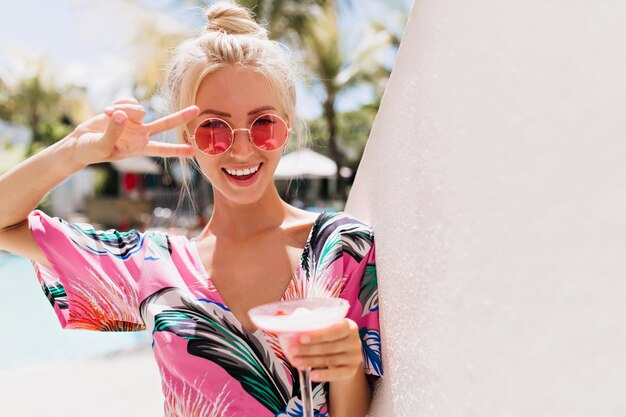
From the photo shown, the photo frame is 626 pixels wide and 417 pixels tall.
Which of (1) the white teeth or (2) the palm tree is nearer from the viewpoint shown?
(1) the white teeth

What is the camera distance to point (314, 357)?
42.1 inches

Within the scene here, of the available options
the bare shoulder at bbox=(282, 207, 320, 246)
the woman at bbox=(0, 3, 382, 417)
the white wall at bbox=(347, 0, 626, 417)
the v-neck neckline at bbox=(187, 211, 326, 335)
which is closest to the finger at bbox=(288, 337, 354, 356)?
the white wall at bbox=(347, 0, 626, 417)

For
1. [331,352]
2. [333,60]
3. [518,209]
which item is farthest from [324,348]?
[333,60]

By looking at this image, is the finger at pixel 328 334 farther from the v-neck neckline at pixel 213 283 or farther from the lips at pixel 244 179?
the lips at pixel 244 179

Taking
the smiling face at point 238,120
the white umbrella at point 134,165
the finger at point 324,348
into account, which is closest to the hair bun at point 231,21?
the smiling face at point 238,120

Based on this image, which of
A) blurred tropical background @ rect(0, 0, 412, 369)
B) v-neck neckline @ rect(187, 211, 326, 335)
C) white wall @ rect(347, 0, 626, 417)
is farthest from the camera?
blurred tropical background @ rect(0, 0, 412, 369)

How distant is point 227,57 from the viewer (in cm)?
163

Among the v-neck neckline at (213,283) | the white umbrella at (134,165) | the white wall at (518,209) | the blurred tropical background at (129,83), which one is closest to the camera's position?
the white wall at (518,209)

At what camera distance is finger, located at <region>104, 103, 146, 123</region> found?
4.75ft

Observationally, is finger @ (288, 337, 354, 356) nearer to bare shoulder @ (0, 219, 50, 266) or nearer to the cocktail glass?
the cocktail glass

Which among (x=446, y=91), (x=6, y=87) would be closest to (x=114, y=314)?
(x=446, y=91)

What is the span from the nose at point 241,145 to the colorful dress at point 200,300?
311mm

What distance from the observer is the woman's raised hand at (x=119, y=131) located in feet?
4.72

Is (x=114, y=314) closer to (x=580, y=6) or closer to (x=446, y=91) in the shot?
(x=446, y=91)
